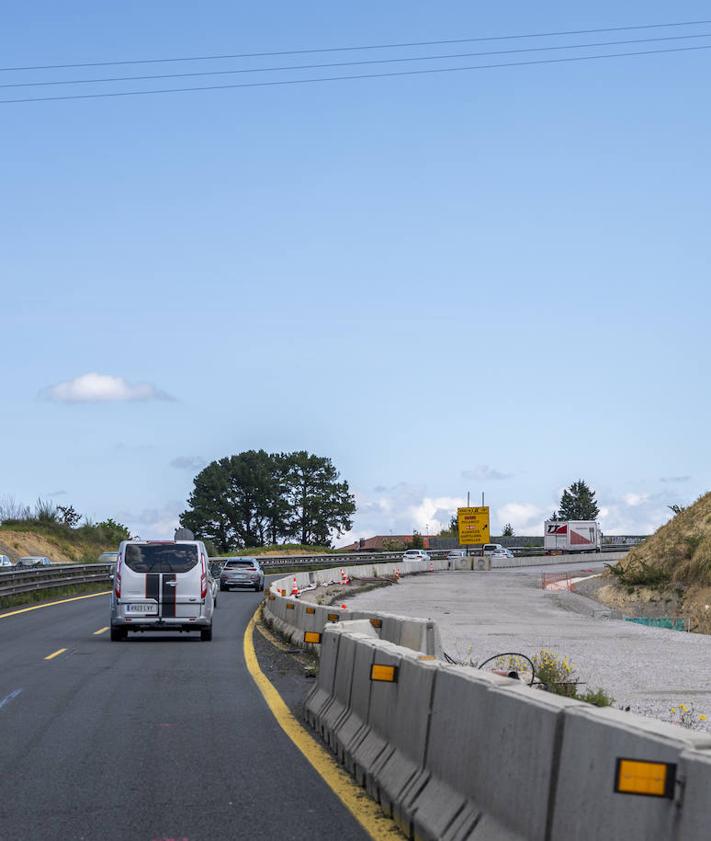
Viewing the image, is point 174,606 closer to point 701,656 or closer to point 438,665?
point 701,656

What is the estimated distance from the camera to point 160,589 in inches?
961

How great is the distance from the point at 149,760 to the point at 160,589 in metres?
14.4

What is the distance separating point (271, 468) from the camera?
15350 centimetres

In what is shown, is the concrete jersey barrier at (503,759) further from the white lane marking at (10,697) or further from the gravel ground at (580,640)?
the gravel ground at (580,640)

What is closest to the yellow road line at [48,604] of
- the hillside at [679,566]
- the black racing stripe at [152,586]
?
the black racing stripe at [152,586]

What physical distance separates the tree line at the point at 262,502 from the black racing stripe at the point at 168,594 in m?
125

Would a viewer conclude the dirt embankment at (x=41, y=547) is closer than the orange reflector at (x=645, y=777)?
No

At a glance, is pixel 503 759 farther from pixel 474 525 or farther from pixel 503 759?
pixel 474 525

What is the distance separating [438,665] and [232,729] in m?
4.86

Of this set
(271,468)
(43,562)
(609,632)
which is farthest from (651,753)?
(271,468)

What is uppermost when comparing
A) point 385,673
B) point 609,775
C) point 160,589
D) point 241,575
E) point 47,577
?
point 609,775

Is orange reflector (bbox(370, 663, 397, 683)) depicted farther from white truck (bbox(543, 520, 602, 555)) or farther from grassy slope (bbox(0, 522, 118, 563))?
white truck (bbox(543, 520, 602, 555))

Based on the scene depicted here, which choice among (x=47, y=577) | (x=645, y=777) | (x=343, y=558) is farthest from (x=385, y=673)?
(x=343, y=558)

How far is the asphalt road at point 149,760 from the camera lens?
776cm
